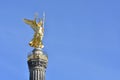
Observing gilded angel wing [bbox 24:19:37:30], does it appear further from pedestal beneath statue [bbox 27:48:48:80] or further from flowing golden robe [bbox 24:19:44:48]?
pedestal beneath statue [bbox 27:48:48:80]

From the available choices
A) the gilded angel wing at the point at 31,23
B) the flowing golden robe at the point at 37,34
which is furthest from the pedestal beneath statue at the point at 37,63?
the gilded angel wing at the point at 31,23

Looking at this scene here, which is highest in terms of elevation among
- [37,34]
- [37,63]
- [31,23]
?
[31,23]

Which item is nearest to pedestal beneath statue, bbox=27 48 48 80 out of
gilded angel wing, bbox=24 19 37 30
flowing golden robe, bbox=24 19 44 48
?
flowing golden robe, bbox=24 19 44 48

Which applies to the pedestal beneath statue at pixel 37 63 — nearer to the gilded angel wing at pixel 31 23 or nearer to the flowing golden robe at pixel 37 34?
the flowing golden robe at pixel 37 34

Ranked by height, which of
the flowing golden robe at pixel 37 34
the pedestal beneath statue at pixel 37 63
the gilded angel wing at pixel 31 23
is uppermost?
the gilded angel wing at pixel 31 23

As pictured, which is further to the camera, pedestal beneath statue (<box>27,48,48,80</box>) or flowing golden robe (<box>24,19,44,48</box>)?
flowing golden robe (<box>24,19,44,48</box>)

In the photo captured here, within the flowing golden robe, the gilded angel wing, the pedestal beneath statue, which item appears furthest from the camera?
the gilded angel wing

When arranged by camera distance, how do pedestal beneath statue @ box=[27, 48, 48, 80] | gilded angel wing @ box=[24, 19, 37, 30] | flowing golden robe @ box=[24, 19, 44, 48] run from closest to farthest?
pedestal beneath statue @ box=[27, 48, 48, 80], flowing golden robe @ box=[24, 19, 44, 48], gilded angel wing @ box=[24, 19, 37, 30]

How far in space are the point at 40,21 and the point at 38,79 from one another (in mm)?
6483

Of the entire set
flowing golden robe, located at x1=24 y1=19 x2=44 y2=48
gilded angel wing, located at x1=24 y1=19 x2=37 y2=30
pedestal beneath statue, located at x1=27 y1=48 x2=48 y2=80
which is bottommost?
pedestal beneath statue, located at x1=27 y1=48 x2=48 y2=80

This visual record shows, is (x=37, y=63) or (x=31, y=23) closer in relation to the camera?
(x=37, y=63)

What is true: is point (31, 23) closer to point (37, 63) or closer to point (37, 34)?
point (37, 34)

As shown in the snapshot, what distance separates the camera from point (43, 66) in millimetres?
61906

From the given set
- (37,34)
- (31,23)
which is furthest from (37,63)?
(31,23)
